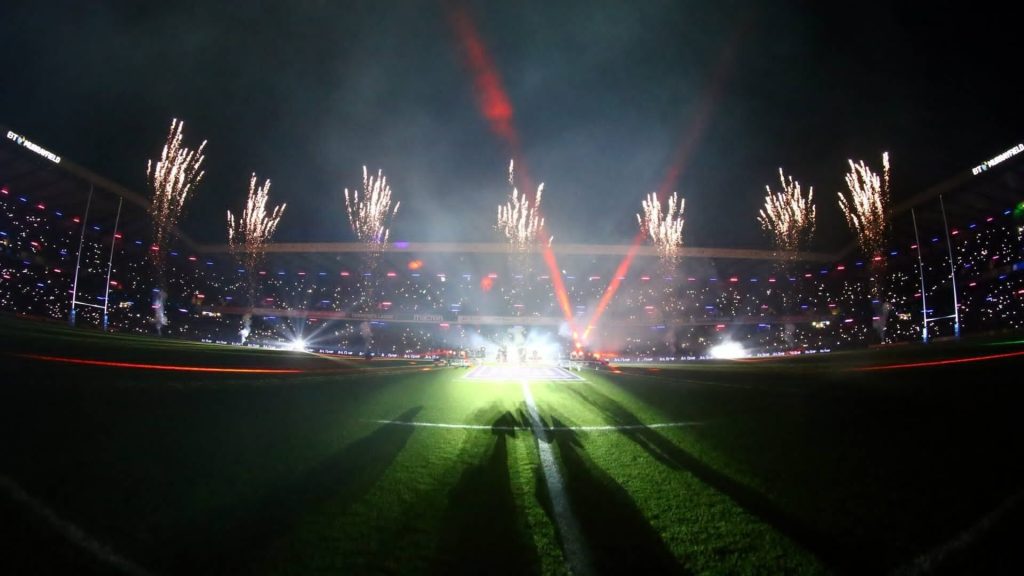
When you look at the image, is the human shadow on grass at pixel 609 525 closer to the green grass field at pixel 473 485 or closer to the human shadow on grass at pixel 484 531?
the green grass field at pixel 473 485

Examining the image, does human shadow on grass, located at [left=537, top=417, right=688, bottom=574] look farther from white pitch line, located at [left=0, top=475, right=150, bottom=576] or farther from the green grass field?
white pitch line, located at [left=0, top=475, right=150, bottom=576]

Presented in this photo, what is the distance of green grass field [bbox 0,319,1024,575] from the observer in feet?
8.57

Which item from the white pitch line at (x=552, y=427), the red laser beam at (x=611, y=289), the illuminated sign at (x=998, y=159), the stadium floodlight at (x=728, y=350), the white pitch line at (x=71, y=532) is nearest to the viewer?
the white pitch line at (x=71, y=532)

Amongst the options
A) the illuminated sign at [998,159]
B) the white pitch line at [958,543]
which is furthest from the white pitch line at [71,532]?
the illuminated sign at [998,159]

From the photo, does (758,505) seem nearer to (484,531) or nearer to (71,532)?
(484,531)

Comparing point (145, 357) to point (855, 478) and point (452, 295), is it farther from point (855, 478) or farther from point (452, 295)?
point (452, 295)

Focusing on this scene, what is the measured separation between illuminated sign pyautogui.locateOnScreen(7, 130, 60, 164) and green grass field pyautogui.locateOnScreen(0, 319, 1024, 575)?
39.2 m

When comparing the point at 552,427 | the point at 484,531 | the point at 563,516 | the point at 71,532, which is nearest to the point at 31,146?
the point at 71,532

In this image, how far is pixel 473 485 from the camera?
160 inches

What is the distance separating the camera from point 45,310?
32906mm

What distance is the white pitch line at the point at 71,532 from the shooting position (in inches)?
93.2

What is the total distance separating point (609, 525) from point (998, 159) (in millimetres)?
53900

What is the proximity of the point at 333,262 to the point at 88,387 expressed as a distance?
7374 cm

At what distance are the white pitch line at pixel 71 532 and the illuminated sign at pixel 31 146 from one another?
45450mm
